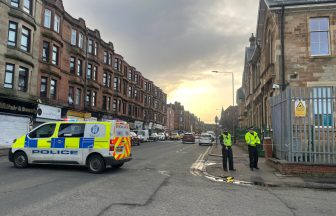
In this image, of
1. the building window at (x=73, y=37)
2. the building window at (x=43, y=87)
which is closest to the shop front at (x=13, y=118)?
the building window at (x=43, y=87)

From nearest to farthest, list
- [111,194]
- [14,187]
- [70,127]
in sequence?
[111,194] → [14,187] → [70,127]

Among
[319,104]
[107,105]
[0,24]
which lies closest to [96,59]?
[107,105]

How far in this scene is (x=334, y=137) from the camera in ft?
35.6

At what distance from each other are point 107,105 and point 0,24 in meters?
22.5

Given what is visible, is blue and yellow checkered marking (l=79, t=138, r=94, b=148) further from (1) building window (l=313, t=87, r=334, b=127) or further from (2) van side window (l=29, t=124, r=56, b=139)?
(1) building window (l=313, t=87, r=334, b=127)

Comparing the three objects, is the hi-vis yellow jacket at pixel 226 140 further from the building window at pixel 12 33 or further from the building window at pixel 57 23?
the building window at pixel 57 23

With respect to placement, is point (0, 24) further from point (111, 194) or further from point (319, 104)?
point (319, 104)

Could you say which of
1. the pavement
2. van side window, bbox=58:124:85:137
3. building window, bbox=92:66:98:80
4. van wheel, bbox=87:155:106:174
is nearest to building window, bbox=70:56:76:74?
building window, bbox=92:66:98:80

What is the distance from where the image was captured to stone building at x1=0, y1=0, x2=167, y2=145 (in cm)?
2441

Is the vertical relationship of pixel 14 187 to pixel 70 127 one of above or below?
below

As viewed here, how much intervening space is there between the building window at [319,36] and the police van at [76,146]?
11769 millimetres

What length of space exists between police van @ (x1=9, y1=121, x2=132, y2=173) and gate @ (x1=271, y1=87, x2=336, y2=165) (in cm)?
639

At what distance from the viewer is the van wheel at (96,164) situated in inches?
449

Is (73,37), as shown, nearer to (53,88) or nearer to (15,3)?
(53,88)
